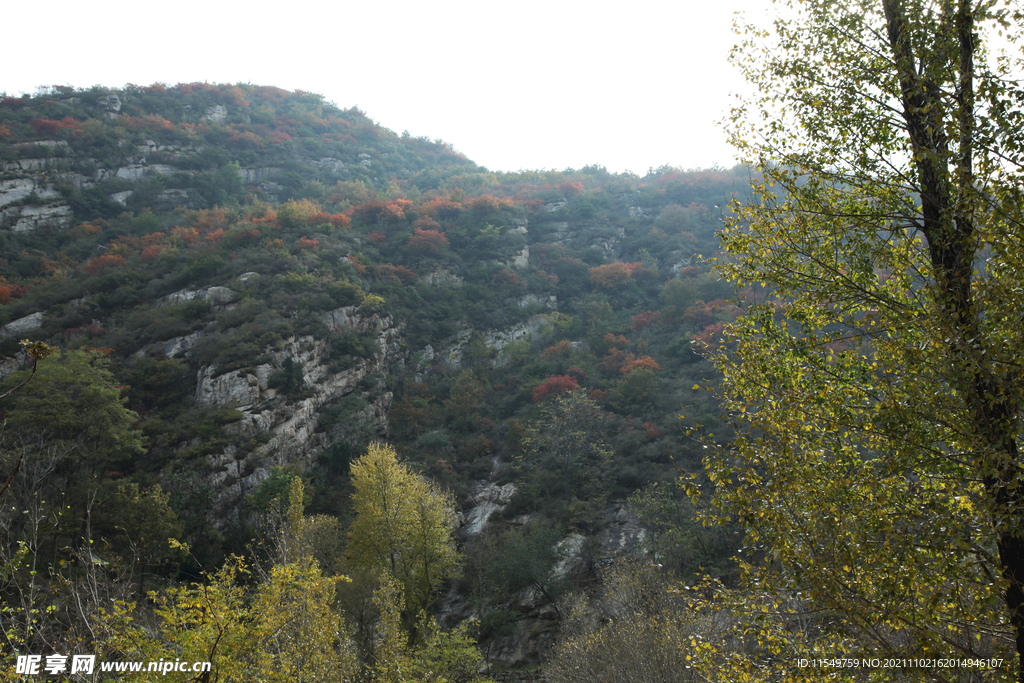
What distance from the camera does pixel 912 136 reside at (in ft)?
17.4

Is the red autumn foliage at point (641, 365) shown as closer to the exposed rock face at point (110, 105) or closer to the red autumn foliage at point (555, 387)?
the red autumn foliage at point (555, 387)

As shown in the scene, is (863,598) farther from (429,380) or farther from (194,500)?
(429,380)

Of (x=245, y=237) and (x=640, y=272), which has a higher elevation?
(x=245, y=237)

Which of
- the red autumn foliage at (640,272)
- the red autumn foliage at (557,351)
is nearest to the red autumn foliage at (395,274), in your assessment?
the red autumn foliage at (557,351)

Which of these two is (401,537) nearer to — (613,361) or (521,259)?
(613,361)

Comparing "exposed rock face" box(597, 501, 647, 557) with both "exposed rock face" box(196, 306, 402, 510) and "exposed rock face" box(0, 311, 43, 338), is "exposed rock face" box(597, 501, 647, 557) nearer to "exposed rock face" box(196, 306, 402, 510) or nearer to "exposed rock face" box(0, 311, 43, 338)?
"exposed rock face" box(196, 306, 402, 510)

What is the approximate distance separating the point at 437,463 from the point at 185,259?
24878 millimetres

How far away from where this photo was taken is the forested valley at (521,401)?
179 inches

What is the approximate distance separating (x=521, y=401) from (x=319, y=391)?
13.9 m

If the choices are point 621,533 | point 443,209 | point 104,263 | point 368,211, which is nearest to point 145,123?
point 368,211

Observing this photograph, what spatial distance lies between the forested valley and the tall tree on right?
1.8 inches

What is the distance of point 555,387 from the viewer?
36.2 m

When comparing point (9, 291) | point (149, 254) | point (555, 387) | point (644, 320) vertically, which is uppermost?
point (149, 254)

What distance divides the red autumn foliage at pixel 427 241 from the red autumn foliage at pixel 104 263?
2264cm
